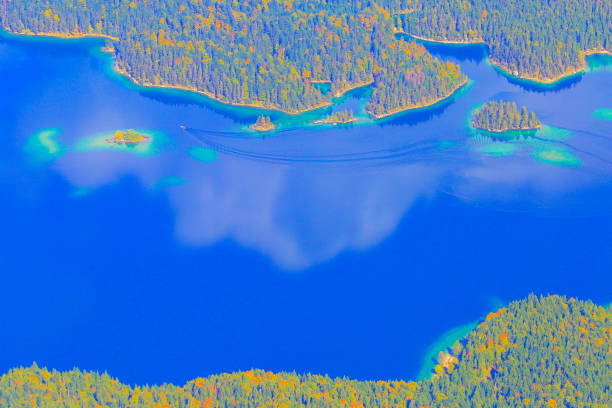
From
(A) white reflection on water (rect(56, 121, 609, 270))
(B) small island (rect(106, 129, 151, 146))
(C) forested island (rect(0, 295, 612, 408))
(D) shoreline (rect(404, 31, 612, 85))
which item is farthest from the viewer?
(D) shoreline (rect(404, 31, 612, 85))

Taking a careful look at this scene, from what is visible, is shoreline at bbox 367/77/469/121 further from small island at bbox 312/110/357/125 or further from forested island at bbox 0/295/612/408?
forested island at bbox 0/295/612/408

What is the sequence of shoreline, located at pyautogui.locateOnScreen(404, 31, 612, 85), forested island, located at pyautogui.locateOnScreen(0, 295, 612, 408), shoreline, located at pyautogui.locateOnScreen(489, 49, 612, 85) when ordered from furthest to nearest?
shoreline, located at pyautogui.locateOnScreen(404, 31, 612, 85)
shoreline, located at pyautogui.locateOnScreen(489, 49, 612, 85)
forested island, located at pyautogui.locateOnScreen(0, 295, 612, 408)

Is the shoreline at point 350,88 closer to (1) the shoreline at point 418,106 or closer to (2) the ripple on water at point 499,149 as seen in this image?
(1) the shoreline at point 418,106

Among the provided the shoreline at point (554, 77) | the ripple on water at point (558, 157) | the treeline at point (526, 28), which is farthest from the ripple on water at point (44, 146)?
the shoreline at point (554, 77)

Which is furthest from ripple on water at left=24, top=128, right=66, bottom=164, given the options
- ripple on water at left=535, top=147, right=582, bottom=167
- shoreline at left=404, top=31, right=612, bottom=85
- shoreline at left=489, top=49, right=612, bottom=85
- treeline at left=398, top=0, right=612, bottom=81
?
shoreline at left=489, top=49, right=612, bottom=85

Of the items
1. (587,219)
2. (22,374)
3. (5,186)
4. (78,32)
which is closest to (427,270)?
(587,219)

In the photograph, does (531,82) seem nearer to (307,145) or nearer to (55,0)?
(307,145)
